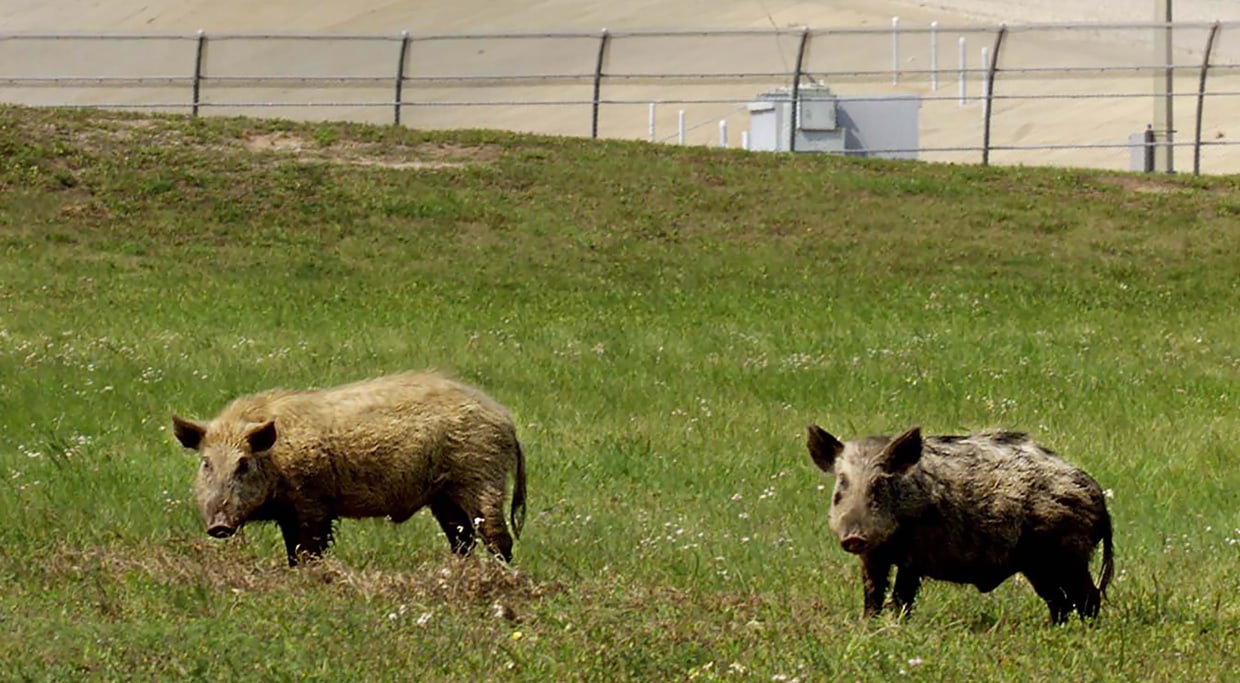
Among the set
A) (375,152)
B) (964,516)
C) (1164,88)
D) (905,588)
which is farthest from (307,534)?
(1164,88)

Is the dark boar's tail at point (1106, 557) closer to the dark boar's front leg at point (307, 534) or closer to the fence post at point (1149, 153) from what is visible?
the dark boar's front leg at point (307, 534)

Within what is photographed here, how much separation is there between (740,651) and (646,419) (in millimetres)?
8541

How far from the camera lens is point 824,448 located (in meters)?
9.55

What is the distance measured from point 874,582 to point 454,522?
254 cm

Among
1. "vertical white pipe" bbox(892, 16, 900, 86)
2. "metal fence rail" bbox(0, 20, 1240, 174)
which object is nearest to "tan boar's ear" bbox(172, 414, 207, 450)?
"vertical white pipe" bbox(892, 16, 900, 86)

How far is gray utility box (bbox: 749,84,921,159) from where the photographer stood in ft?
137

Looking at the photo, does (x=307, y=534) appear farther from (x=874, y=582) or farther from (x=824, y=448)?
(x=874, y=582)

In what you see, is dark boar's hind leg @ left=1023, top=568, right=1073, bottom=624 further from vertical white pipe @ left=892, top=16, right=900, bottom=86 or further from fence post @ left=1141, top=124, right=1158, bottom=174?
fence post @ left=1141, top=124, right=1158, bottom=174

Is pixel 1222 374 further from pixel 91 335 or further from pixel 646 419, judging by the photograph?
pixel 91 335

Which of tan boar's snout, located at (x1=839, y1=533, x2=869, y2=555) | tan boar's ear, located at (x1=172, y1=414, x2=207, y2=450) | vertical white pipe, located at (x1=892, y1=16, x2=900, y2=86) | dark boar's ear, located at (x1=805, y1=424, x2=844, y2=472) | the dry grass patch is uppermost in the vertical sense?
vertical white pipe, located at (x1=892, y1=16, x2=900, y2=86)

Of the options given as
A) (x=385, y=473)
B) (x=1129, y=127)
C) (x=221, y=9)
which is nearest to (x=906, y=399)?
(x=385, y=473)

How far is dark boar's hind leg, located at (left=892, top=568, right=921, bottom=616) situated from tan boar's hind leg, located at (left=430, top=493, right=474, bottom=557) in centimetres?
240

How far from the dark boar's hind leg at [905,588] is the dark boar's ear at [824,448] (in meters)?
0.56

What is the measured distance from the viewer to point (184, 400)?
17.0 metres
